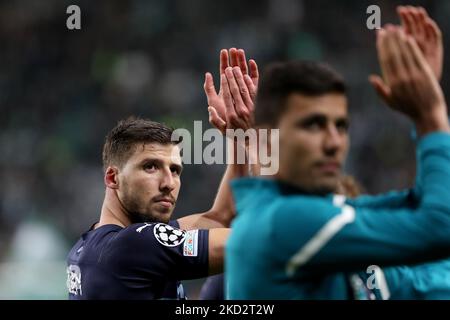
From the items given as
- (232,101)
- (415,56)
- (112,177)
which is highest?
(232,101)

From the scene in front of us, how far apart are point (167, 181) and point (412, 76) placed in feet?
6.11

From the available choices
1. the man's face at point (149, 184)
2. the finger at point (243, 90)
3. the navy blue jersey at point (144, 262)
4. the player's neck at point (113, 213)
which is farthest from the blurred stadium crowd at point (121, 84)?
the finger at point (243, 90)

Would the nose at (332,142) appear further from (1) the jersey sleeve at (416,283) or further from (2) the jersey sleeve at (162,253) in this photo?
(2) the jersey sleeve at (162,253)

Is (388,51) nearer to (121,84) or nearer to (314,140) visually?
(314,140)

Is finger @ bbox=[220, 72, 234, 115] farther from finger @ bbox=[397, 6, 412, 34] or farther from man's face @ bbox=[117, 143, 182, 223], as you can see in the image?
finger @ bbox=[397, 6, 412, 34]

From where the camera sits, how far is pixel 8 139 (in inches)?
490

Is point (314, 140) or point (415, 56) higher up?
point (415, 56)

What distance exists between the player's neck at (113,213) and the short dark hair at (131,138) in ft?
0.55

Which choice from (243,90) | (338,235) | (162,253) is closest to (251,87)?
(243,90)

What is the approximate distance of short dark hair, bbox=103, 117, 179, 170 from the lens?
3.94 metres

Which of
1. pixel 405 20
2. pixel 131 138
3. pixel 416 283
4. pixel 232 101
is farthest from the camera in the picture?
pixel 131 138

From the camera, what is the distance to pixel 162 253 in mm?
3482
